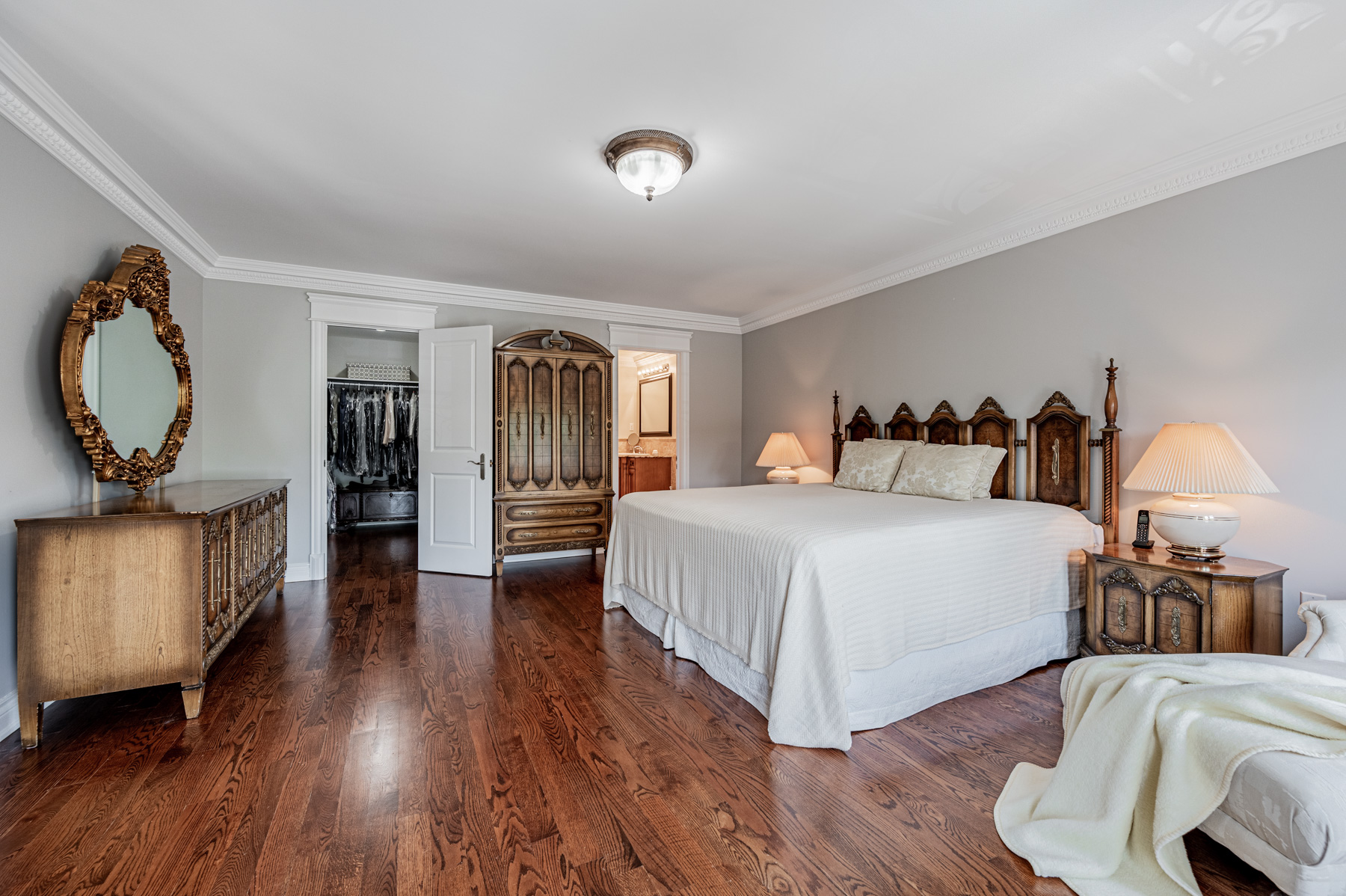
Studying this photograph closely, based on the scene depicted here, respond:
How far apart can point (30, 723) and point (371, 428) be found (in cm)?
512

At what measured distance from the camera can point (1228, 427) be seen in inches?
104

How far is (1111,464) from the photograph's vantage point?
3.05 metres

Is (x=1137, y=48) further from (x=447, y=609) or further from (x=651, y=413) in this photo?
(x=651, y=413)

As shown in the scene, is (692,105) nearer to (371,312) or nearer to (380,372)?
(371,312)

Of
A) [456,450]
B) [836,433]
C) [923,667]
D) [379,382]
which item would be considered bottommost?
[923,667]

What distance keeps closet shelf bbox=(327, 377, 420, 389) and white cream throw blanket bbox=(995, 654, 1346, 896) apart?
6.93 metres

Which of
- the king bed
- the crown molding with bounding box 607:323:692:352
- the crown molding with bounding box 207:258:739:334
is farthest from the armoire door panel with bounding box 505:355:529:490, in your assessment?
the king bed

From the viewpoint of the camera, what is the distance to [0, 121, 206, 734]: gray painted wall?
2.13 meters

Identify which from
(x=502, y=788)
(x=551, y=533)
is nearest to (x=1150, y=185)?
(x=502, y=788)

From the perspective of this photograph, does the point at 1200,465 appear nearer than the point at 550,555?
Yes

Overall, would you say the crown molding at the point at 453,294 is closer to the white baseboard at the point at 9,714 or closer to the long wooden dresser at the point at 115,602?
the long wooden dresser at the point at 115,602

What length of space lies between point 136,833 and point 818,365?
15.8 feet

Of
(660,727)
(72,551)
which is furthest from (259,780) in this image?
(660,727)

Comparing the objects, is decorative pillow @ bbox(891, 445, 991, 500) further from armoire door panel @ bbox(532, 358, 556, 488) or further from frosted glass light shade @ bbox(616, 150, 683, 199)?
armoire door panel @ bbox(532, 358, 556, 488)
